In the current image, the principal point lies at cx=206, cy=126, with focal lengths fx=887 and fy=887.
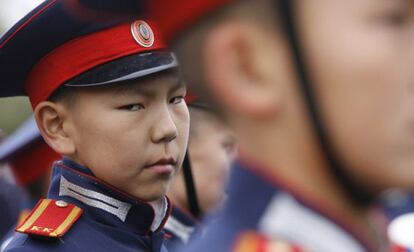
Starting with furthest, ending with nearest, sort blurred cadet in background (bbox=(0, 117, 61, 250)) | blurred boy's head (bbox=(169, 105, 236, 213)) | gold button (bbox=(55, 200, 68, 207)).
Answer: blurred cadet in background (bbox=(0, 117, 61, 250)), blurred boy's head (bbox=(169, 105, 236, 213)), gold button (bbox=(55, 200, 68, 207))

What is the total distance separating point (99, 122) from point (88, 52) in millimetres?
239

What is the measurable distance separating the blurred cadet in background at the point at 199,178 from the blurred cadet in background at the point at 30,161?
1343 mm

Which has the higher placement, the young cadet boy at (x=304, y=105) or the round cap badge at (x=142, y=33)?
the young cadet boy at (x=304, y=105)

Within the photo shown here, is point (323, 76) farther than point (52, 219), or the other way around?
point (52, 219)

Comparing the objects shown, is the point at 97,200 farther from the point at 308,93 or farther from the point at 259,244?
the point at 308,93

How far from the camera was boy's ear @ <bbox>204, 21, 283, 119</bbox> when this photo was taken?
1.29 m

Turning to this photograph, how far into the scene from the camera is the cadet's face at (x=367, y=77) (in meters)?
1.23

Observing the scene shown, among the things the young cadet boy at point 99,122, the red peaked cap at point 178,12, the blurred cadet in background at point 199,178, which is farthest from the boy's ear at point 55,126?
the red peaked cap at point 178,12

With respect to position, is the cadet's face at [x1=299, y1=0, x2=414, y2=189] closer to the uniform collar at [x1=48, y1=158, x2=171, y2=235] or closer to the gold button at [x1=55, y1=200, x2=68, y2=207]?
the uniform collar at [x1=48, y1=158, x2=171, y2=235]

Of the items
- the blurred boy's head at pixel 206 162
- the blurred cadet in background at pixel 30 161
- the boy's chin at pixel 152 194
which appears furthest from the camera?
the blurred cadet in background at pixel 30 161

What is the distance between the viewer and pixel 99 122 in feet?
7.98

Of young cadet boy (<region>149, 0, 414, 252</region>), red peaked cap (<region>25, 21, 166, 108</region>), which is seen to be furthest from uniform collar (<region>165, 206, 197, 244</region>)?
young cadet boy (<region>149, 0, 414, 252</region>)

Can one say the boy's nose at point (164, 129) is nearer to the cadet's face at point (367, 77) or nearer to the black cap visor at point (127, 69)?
the black cap visor at point (127, 69)

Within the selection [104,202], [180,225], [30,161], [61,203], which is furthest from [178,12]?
Answer: [30,161]
